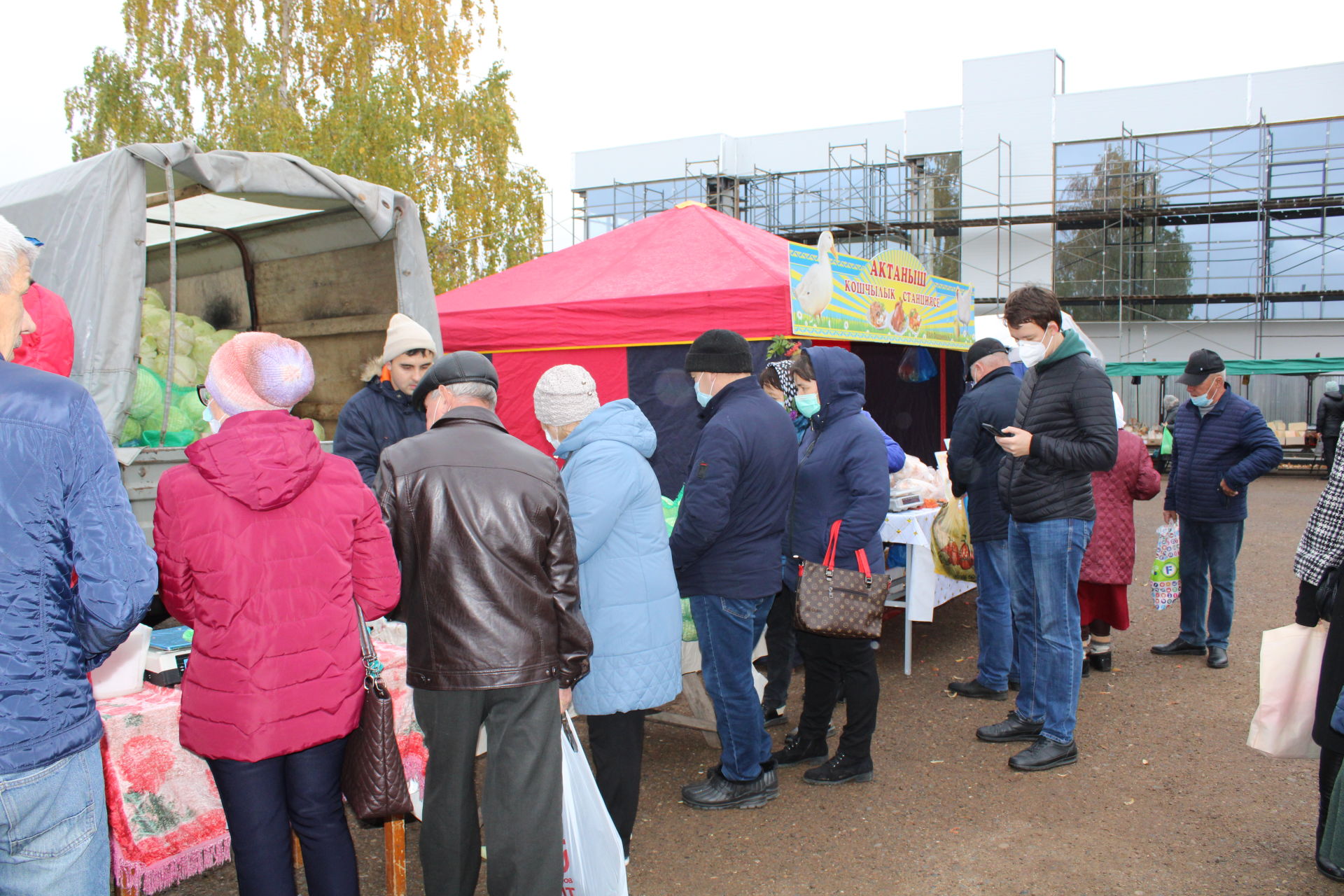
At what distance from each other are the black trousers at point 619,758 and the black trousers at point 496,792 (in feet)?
1.45

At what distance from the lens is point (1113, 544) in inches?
199

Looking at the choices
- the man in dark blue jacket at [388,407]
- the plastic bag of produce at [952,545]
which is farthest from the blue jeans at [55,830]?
the plastic bag of produce at [952,545]

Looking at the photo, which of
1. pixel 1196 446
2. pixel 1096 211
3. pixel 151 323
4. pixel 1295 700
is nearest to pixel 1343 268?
pixel 1096 211

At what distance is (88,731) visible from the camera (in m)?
1.62

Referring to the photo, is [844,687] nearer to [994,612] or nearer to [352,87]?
[994,612]

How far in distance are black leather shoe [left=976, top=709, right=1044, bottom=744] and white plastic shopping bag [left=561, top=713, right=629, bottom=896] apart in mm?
2281

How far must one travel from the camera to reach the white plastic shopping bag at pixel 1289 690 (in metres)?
2.98

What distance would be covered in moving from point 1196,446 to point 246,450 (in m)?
5.42

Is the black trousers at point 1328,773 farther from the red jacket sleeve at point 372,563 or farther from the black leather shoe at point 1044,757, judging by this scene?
the red jacket sleeve at point 372,563

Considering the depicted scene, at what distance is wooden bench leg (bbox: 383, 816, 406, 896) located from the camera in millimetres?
2709

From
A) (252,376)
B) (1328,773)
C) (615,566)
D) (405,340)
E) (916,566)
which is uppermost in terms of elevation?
(405,340)

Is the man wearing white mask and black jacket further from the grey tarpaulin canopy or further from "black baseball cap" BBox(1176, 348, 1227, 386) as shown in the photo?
the grey tarpaulin canopy

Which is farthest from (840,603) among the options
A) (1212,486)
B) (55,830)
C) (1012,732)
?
(1212,486)

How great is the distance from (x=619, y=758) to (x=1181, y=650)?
4.37m
